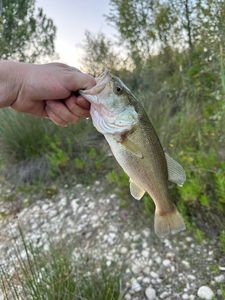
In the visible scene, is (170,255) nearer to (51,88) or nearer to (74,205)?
(74,205)

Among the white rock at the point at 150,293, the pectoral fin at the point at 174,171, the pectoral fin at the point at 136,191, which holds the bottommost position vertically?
the white rock at the point at 150,293

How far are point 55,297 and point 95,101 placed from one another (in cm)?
113

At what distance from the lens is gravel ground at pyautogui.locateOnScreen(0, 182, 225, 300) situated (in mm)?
2670

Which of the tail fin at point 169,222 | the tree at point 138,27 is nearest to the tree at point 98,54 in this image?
the tree at point 138,27

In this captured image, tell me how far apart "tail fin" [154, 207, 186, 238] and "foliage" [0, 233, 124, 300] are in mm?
622

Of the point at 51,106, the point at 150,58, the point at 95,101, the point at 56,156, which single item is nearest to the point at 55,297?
the point at 51,106

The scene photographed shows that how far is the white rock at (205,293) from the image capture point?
250 centimetres

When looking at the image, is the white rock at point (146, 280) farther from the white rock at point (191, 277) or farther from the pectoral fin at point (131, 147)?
the pectoral fin at point (131, 147)

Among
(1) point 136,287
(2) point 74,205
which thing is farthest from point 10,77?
(2) point 74,205

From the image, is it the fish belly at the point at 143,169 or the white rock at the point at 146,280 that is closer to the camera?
the fish belly at the point at 143,169

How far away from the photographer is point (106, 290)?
93.0 inches

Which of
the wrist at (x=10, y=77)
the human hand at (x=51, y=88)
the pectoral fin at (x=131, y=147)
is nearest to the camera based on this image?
the pectoral fin at (x=131, y=147)

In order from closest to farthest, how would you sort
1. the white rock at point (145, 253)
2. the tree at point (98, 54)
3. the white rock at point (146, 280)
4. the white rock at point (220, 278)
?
the white rock at point (220, 278), the white rock at point (146, 280), the white rock at point (145, 253), the tree at point (98, 54)

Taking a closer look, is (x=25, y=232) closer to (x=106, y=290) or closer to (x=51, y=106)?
(x=106, y=290)
